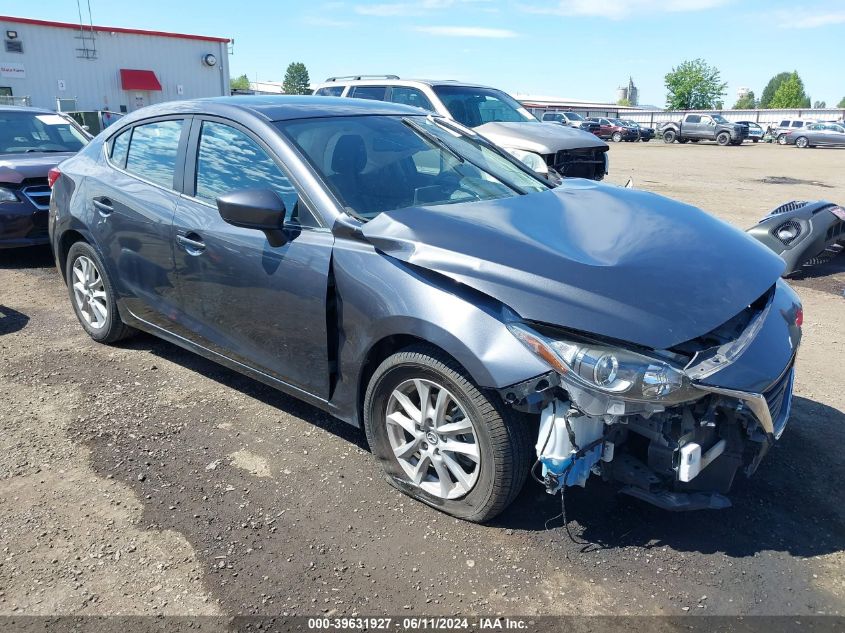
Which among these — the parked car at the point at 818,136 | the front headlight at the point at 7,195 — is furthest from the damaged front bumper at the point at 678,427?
the parked car at the point at 818,136

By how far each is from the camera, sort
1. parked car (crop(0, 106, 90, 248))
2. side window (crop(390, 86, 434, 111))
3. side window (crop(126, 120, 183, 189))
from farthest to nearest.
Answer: side window (crop(390, 86, 434, 111)) < parked car (crop(0, 106, 90, 248)) < side window (crop(126, 120, 183, 189))

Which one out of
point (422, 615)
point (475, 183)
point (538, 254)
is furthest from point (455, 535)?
point (475, 183)

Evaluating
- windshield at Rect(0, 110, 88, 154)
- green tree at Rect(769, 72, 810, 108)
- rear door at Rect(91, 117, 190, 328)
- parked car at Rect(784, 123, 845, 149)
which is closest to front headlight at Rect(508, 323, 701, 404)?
rear door at Rect(91, 117, 190, 328)

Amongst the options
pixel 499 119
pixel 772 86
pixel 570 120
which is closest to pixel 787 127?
pixel 570 120

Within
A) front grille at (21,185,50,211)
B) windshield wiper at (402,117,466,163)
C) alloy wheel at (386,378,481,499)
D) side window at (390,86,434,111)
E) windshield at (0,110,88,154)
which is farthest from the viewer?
side window at (390,86,434,111)

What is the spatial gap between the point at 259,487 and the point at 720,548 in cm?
207

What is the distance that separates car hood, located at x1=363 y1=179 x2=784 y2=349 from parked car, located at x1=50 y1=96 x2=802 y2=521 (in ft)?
0.03

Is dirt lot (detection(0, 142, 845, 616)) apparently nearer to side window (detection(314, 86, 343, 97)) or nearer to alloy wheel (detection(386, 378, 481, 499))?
alloy wheel (detection(386, 378, 481, 499))

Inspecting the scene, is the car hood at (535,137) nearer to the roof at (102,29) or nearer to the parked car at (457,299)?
the parked car at (457,299)

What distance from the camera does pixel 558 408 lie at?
2607mm

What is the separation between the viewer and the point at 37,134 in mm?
8539

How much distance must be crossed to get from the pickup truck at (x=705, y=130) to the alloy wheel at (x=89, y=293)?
41.3m

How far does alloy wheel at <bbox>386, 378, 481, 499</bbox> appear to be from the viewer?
9.52ft

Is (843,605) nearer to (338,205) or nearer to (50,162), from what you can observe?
(338,205)
